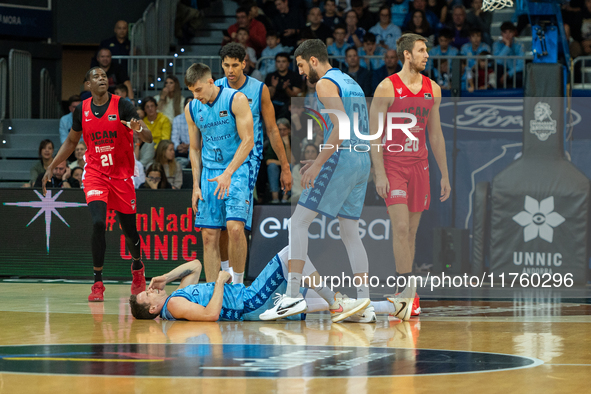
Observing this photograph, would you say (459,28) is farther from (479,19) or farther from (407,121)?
(407,121)

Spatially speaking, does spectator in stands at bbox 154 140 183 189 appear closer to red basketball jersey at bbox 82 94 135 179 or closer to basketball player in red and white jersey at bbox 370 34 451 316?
red basketball jersey at bbox 82 94 135 179

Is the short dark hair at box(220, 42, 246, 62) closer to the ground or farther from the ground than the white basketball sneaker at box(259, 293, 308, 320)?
farther from the ground

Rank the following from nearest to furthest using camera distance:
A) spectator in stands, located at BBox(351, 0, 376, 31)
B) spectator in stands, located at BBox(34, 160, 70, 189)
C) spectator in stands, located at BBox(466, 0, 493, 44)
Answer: spectator in stands, located at BBox(34, 160, 70, 189) → spectator in stands, located at BBox(466, 0, 493, 44) → spectator in stands, located at BBox(351, 0, 376, 31)

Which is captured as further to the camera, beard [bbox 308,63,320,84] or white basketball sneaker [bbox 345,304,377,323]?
beard [bbox 308,63,320,84]

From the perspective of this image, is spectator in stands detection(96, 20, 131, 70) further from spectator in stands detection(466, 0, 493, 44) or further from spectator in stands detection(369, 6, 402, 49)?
spectator in stands detection(466, 0, 493, 44)

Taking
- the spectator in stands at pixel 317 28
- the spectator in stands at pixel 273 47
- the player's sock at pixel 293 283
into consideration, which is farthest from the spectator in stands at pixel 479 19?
the player's sock at pixel 293 283

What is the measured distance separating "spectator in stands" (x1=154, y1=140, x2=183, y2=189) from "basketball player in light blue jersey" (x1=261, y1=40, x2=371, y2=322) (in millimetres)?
5160

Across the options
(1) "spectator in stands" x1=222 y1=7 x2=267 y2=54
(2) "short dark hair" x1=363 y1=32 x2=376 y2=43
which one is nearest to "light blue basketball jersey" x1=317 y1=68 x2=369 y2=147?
(2) "short dark hair" x1=363 y1=32 x2=376 y2=43

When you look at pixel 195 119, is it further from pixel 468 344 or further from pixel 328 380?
pixel 328 380

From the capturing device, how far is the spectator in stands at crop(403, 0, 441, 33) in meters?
14.2

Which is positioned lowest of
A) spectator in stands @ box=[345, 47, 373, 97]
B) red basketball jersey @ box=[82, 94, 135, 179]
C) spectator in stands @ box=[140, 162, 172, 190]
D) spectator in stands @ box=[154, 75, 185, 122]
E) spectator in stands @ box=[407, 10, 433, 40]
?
spectator in stands @ box=[140, 162, 172, 190]

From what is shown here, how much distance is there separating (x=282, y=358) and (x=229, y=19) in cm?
1258


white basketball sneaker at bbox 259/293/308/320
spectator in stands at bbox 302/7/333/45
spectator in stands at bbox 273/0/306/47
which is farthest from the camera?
spectator in stands at bbox 273/0/306/47

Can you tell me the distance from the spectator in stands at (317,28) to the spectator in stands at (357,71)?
135cm
